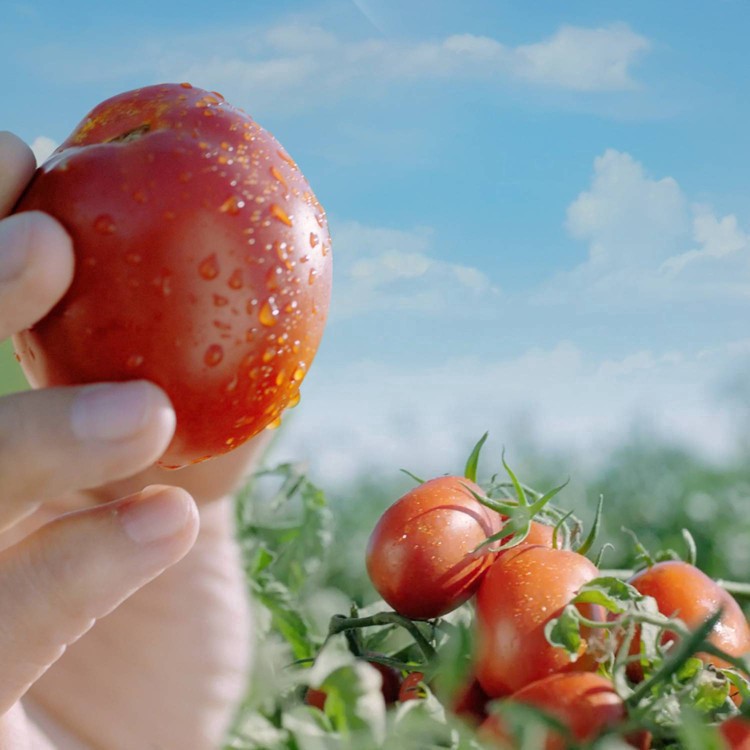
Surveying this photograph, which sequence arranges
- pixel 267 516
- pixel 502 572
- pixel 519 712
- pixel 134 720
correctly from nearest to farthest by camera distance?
1. pixel 519 712
2. pixel 502 572
3. pixel 134 720
4. pixel 267 516

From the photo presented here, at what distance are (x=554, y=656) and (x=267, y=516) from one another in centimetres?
118

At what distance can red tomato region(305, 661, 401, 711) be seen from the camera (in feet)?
3.87

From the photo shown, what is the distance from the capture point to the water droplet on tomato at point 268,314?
924 millimetres

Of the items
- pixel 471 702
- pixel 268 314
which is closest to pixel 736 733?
pixel 471 702

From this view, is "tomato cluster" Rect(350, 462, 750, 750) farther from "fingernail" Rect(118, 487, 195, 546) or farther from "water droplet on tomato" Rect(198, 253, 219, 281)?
"water droplet on tomato" Rect(198, 253, 219, 281)

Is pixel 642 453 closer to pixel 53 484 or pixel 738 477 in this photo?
pixel 738 477

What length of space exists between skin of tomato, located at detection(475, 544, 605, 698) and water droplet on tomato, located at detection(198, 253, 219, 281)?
0.46 metres

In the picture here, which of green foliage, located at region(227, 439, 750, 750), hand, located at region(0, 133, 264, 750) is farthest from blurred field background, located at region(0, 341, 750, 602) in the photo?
hand, located at region(0, 133, 264, 750)

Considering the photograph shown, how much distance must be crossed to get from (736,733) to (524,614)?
0.74 ft

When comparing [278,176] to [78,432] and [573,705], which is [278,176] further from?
[573,705]

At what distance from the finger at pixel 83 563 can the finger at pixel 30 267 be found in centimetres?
25

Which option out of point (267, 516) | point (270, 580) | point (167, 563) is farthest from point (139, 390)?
point (267, 516)

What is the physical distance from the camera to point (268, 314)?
929mm

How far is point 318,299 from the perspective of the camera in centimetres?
101
